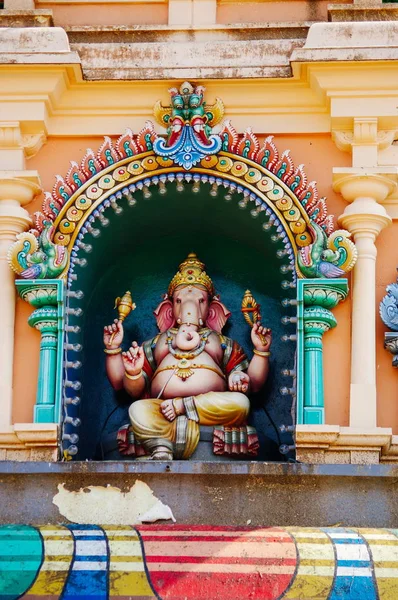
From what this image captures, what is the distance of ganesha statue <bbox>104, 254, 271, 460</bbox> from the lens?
37.3 feet

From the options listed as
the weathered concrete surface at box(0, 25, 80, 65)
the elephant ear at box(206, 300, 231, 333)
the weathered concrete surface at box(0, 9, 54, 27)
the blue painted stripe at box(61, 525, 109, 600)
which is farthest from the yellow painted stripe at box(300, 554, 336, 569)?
the weathered concrete surface at box(0, 9, 54, 27)

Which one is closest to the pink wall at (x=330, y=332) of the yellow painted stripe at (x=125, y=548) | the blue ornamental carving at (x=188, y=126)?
the blue ornamental carving at (x=188, y=126)

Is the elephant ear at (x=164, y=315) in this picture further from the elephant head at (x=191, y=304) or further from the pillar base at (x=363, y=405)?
the pillar base at (x=363, y=405)

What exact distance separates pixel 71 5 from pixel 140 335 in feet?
7.19

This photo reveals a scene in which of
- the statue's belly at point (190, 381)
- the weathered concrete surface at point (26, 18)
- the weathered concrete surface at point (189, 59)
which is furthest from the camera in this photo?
the weathered concrete surface at point (26, 18)

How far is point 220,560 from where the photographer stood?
10.1 meters

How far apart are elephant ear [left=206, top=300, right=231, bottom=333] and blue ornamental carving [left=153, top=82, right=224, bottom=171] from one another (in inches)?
40.1

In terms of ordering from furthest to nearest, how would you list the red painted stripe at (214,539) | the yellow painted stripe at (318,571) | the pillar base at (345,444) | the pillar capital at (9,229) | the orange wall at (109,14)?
the orange wall at (109,14)
the pillar capital at (9,229)
the pillar base at (345,444)
the red painted stripe at (214,539)
the yellow painted stripe at (318,571)

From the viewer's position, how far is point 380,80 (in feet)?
38.4

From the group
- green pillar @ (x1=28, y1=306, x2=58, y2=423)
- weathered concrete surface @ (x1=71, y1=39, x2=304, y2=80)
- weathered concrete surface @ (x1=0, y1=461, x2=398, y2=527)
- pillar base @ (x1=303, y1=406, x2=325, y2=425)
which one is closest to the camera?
weathered concrete surface @ (x1=0, y1=461, x2=398, y2=527)

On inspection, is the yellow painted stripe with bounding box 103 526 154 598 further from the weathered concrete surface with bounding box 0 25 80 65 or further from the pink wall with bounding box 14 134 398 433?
the weathered concrete surface with bounding box 0 25 80 65

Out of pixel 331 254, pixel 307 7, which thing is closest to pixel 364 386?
pixel 331 254

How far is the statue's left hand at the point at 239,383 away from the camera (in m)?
11.6

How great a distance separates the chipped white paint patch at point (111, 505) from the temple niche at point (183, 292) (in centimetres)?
55
